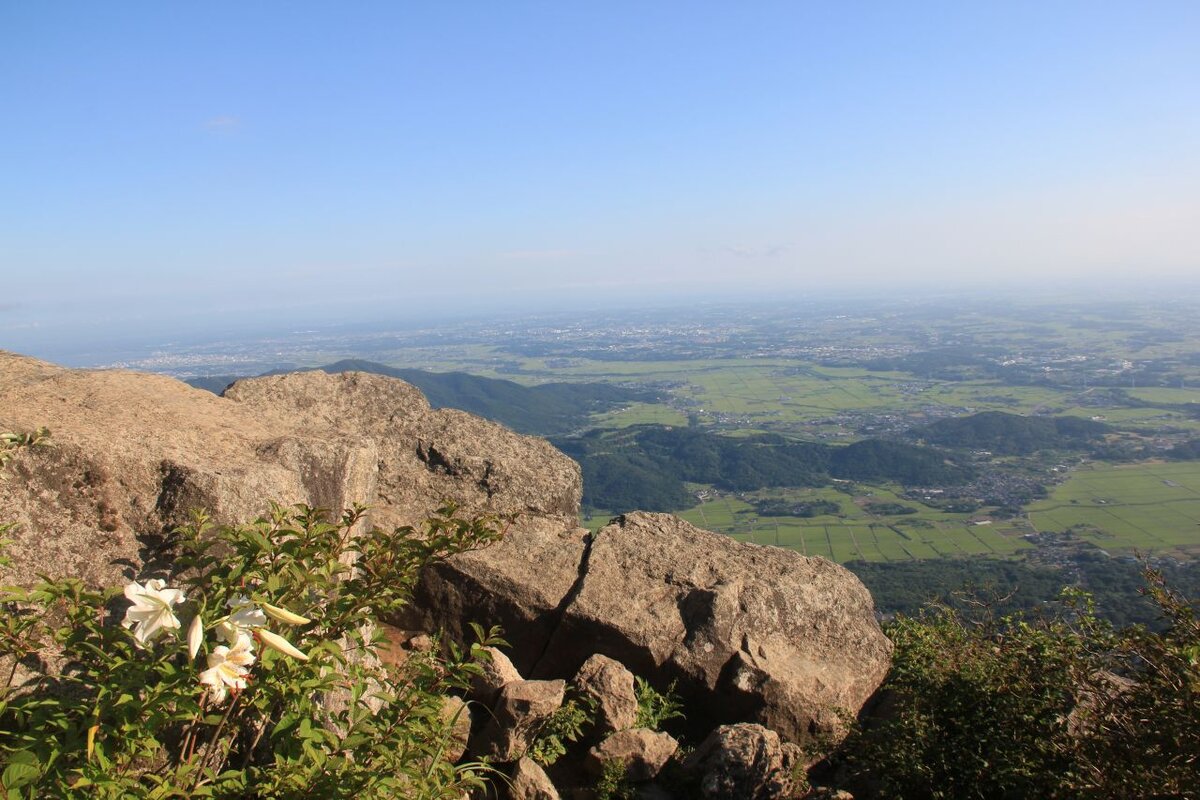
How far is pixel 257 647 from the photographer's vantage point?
142 inches

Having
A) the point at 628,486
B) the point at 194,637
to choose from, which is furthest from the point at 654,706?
the point at 628,486

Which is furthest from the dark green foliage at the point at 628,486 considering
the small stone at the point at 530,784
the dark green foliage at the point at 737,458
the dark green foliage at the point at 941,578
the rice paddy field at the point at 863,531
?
the small stone at the point at 530,784

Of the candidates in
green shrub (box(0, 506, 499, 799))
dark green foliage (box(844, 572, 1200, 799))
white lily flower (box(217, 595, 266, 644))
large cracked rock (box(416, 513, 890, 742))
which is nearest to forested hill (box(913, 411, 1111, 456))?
large cracked rock (box(416, 513, 890, 742))

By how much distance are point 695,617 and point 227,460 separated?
5.62 m

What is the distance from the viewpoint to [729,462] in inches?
3049

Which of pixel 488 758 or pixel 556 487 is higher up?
pixel 556 487

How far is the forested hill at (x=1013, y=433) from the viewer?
82.6m

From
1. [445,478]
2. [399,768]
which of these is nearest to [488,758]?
[399,768]

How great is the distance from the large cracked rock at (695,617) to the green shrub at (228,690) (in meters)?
3.67

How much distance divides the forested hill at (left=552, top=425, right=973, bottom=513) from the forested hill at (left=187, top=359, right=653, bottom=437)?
9.28 metres

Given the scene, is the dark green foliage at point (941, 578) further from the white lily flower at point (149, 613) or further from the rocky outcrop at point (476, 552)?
the white lily flower at point (149, 613)

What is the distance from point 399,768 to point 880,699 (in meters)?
6.57

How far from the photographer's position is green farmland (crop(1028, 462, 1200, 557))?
161 feet

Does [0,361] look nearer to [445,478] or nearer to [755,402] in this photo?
[445,478]
